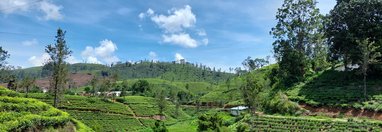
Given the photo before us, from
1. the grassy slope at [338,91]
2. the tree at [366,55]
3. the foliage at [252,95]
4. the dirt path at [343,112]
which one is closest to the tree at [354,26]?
the tree at [366,55]

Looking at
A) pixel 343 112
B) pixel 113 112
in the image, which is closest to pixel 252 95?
pixel 343 112

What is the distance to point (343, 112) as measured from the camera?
142ft

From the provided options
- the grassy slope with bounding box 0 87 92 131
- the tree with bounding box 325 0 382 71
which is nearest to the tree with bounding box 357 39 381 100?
the tree with bounding box 325 0 382 71

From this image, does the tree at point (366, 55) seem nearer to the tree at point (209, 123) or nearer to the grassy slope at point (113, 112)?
the tree at point (209, 123)

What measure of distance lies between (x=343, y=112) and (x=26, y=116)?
115 feet

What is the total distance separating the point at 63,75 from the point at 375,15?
1681 inches

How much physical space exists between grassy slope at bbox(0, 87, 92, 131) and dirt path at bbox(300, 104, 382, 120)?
2946 cm

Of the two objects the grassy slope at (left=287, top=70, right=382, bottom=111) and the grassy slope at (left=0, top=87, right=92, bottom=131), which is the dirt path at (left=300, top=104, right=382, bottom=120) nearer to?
the grassy slope at (left=287, top=70, right=382, bottom=111)

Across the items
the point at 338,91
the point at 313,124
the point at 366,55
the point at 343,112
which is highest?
the point at 366,55

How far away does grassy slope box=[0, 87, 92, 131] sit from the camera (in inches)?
908

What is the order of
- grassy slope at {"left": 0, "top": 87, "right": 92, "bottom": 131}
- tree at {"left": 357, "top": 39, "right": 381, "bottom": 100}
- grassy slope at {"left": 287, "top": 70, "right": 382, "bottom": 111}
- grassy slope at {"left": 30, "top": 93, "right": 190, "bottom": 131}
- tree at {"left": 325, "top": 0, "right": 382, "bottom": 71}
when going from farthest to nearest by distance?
1. grassy slope at {"left": 30, "top": 93, "right": 190, "bottom": 131}
2. tree at {"left": 325, "top": 0, "right": 382, "bottom": 71}
3. tree at {"left": 357, "top": 39, "right": 381, "bottom": 100}
4. grassy slope at {"left": 287, "top": 70, "right": 382, "bottom": 111}
5. grassy slope at {"left": 0, "top": 87, "right": 92, "bottom": 131}

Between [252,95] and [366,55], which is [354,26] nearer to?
[366,55]

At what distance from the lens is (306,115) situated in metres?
44.9

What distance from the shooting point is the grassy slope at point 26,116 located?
23.1m
